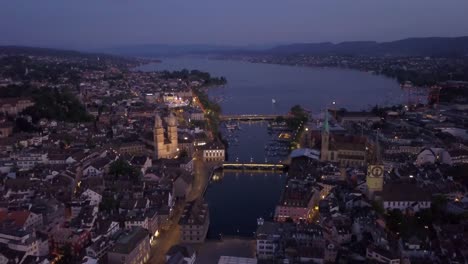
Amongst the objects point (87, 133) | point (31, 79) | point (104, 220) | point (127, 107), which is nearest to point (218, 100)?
point (127, 107)

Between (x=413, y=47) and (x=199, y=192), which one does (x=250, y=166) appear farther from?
(x=413, y=47)

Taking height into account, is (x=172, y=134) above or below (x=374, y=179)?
above

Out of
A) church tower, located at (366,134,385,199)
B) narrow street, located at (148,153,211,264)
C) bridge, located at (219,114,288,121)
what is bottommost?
narrow street, located at (148,153,211,264)

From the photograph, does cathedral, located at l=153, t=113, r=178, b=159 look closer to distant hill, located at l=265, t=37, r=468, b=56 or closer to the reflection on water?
the reflection on water

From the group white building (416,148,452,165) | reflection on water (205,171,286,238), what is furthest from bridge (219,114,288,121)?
→ white building (416,148,452,165)

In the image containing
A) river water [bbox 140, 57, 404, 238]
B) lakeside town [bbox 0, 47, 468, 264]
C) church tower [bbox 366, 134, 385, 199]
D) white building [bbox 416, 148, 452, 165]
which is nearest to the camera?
lakeside town [bbox 0, 47, 468, 264]

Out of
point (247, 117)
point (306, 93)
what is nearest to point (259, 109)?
point (247, 117)

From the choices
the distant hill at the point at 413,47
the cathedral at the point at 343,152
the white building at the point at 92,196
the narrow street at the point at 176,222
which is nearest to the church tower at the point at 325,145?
the cathedral at the point at 343,152
